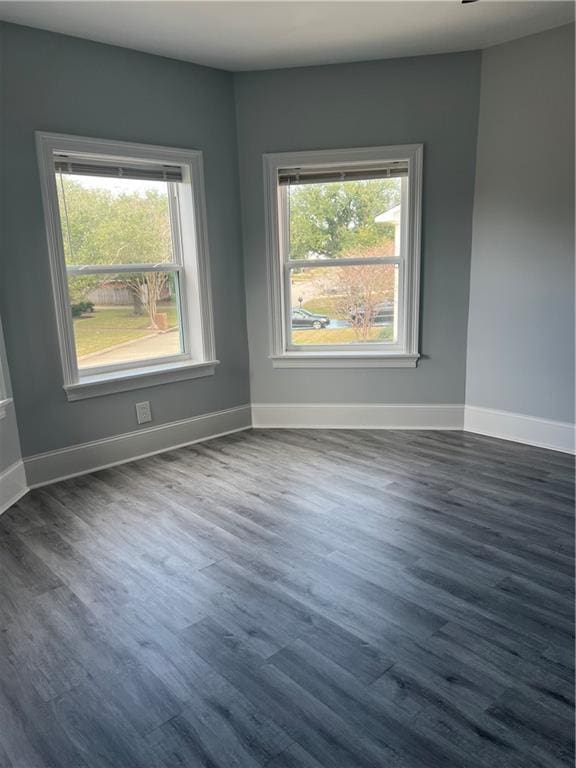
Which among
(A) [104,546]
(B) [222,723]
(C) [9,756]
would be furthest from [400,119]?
(C) [9,756]

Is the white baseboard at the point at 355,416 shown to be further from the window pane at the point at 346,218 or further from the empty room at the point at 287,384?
the window pane at the point at 346,218

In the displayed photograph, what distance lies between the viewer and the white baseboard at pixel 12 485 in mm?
3023

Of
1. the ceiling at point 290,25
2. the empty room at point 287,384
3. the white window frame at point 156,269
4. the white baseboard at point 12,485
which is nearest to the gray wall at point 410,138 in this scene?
the empty room at point 287,384

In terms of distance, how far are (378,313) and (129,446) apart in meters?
2.09

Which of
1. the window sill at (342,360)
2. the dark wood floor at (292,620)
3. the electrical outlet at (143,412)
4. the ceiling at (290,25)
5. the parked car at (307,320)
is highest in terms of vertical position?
the ceiling at (290,25)

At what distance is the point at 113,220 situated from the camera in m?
3.48

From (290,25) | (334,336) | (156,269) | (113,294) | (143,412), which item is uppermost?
(290,25)

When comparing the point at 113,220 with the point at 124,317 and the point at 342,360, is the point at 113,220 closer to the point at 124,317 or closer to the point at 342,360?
the point at 124,317

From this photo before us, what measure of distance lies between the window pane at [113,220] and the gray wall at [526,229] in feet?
7.37

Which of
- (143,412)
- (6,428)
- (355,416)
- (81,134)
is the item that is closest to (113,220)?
(81,134)

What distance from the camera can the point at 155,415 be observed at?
3.82 m

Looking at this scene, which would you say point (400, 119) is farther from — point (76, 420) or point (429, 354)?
point (76, 420)

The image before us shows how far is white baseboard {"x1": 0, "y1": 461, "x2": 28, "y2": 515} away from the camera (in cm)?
302

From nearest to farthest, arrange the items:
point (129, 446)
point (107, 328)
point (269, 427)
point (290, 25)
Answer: point (290, 25), point (107, 328), point (129, 446), point (269, 427)
